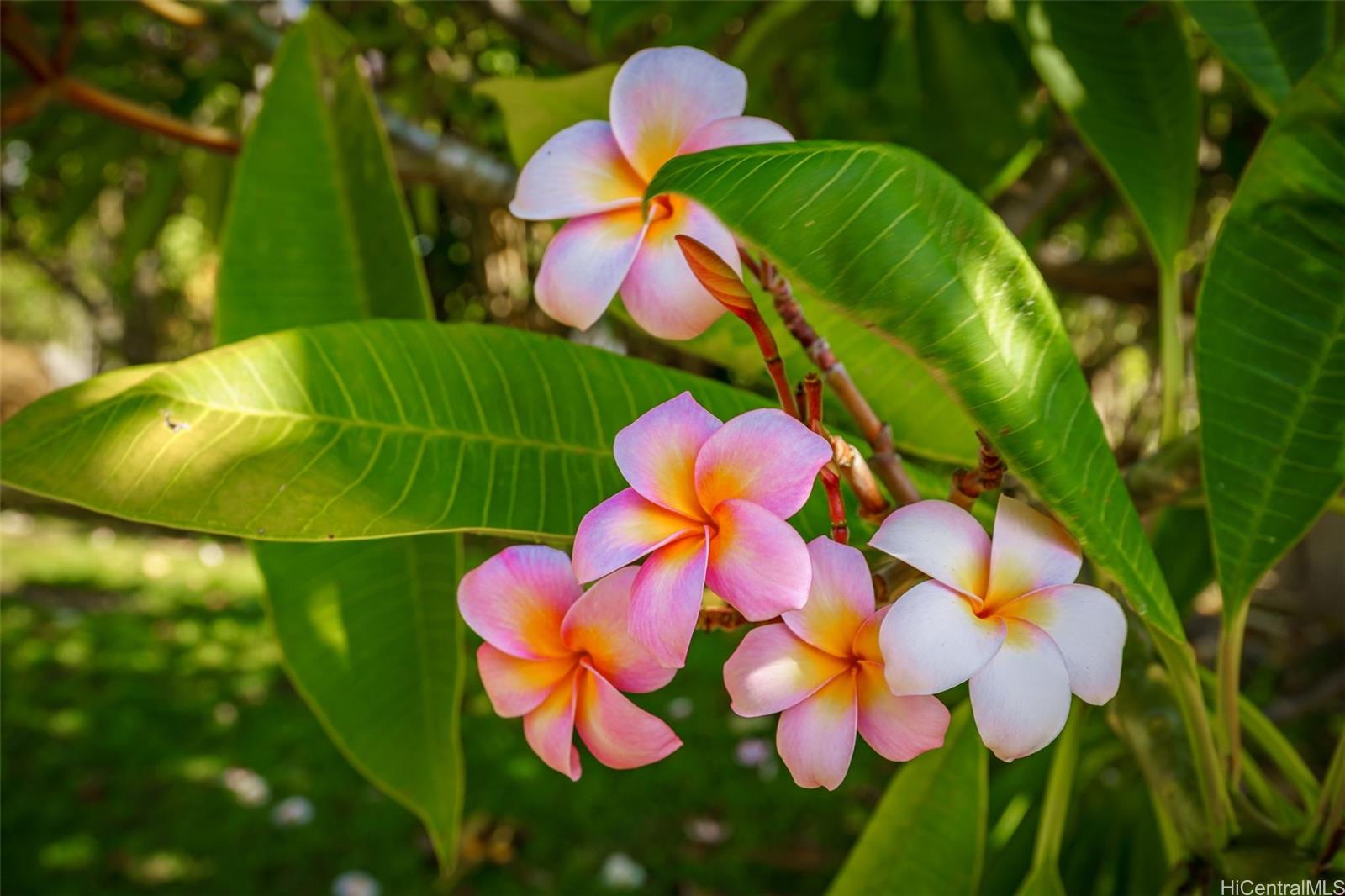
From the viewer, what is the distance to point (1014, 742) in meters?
0.35

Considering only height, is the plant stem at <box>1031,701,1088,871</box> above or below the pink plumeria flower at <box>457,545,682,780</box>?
below

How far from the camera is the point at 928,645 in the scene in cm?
34

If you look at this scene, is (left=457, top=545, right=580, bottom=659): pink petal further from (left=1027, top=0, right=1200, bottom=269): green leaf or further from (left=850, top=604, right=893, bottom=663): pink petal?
(left=1027, top=0, right=1200, bottom=269): green leaf

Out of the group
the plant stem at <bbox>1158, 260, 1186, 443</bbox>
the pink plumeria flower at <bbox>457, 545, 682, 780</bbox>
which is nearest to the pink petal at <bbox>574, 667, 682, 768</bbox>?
the pink plumeria flower at <bbox>457, 545, 682, 780</bbox>

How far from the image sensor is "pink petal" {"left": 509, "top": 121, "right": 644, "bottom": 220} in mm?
449

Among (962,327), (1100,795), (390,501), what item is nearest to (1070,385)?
(962,327)

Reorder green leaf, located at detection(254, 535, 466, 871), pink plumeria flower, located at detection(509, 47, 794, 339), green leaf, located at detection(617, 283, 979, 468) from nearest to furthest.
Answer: pink plumeria flower, located at detection(509, 47, 794, 339), green leaf, located at detection(617, 283, 979, 468), green leaf, located at detection(254, 535, 466, 871)

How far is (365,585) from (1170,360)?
2.00 feet

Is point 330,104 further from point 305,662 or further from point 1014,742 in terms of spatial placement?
point 1014,742

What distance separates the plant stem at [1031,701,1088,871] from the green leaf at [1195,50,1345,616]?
0.16 metres

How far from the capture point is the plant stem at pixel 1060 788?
62 centimetres

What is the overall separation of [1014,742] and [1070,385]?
0.46ft

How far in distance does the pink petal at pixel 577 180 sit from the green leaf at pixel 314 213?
0.88 ft

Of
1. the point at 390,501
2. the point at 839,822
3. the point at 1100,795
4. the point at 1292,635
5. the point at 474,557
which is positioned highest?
the point at 390,501
